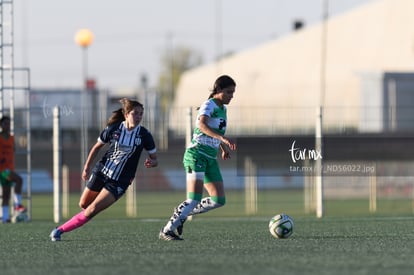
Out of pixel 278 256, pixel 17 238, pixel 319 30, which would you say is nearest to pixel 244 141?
pixel 17 238

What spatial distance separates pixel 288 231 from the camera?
562 inches

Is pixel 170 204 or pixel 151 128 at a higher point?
pixel 151 128

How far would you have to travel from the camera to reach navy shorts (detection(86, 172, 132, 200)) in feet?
45.3

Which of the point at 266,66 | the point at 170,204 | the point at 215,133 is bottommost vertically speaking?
the point at 170,204

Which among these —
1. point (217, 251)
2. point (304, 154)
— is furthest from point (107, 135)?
point (304, 154)

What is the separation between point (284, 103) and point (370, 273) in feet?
137

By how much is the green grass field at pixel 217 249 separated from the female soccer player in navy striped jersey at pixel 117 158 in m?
0.56

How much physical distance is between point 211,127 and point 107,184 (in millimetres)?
1487

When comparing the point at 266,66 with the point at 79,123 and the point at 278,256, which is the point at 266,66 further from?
the point at 278,256

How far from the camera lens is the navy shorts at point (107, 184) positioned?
13.8 metres

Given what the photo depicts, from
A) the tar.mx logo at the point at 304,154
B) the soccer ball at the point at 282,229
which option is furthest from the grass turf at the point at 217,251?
the tar.mx logo at the point at 304,154

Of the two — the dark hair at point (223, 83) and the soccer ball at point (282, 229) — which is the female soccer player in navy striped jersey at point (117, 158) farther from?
the soccer ball at point (282, 229)

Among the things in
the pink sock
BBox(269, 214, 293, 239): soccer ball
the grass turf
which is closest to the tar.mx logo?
the grass turf

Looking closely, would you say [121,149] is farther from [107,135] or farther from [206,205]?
[206,205]
